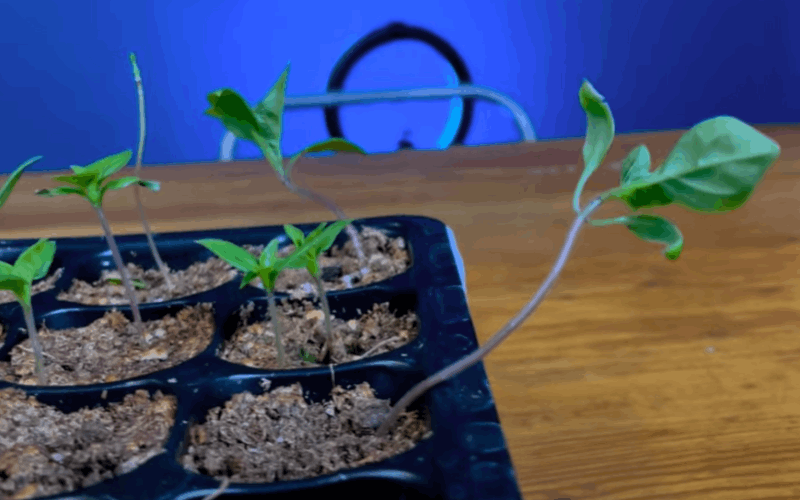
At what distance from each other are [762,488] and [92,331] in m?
0.46

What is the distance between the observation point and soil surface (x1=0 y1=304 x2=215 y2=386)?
0.46 meters

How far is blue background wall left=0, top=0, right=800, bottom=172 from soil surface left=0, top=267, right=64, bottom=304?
1.73 meters

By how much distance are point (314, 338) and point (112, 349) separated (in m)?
0.14

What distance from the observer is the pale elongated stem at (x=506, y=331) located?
281mm

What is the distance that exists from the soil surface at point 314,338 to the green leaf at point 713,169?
8.4 inches

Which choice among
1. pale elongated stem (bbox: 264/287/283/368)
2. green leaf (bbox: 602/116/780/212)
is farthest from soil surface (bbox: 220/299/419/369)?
green leaf (bbox: 602/116/780/212)

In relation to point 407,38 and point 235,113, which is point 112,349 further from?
point 407,38

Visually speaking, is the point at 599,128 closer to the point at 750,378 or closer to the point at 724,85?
the point at 750,378

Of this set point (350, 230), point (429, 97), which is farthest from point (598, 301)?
point (429, 97)

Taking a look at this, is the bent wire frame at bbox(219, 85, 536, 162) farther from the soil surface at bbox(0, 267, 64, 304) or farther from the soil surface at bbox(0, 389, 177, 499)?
the soil surface at bbox(0, 389, 177, 499)

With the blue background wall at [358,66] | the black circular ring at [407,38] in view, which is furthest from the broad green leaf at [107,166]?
the blue background wall at [358,66]

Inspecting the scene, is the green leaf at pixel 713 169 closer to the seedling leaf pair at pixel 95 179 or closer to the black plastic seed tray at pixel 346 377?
the black plastic seed tray at pixel 346 377

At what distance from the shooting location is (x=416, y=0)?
87.4 inches

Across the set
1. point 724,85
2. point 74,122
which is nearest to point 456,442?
point 74,122
